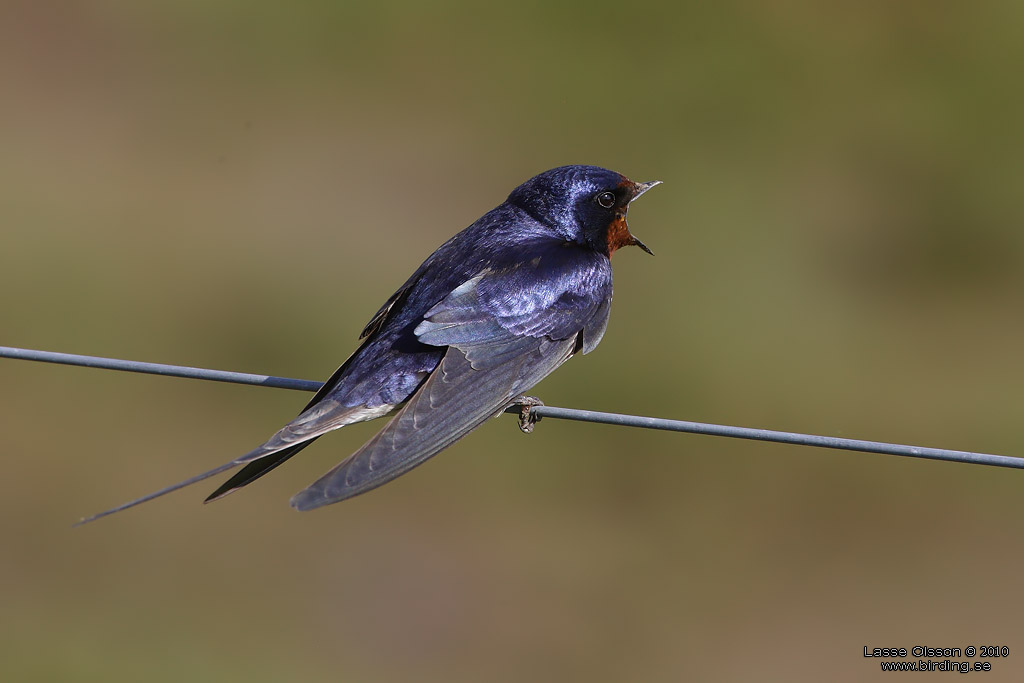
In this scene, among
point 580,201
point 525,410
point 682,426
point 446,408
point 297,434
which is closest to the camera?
point 682,426

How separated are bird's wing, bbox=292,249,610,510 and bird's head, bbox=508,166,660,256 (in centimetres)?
24

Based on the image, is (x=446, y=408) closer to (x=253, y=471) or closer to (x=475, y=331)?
(x=475, y=331)

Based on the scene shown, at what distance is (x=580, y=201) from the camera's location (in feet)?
11.8

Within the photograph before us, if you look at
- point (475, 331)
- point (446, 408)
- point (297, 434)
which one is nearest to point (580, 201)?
point (475, 331)

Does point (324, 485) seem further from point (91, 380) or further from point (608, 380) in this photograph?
point (91, 380)

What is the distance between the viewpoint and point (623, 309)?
8469 mm

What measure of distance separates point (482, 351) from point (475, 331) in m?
0.06

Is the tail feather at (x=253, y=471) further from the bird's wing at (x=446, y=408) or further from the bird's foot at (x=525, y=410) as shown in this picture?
the bird's foot at (x=525, y=410)

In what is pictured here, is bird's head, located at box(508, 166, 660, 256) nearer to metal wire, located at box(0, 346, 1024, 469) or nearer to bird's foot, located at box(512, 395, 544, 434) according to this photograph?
bird's foot, located at box(512, 395, 544, 434)

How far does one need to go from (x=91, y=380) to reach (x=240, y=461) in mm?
5707

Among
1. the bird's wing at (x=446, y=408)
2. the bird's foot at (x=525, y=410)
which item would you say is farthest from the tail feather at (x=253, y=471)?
the bird's foot at (x=525, y=410)

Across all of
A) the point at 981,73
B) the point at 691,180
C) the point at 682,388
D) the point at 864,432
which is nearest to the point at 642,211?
the point at 691,180

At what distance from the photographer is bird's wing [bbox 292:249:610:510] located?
2740mm

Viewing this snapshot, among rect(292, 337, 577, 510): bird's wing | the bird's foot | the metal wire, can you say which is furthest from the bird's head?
the metal wire
